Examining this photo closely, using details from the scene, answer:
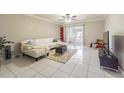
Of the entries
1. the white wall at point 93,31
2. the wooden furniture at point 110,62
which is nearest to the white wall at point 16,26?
the wooden furniture at point 110,62

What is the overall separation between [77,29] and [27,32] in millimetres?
4085

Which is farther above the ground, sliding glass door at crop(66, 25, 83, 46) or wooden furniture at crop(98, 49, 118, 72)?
sliding glass door at crop(66, 25, 83, 46)

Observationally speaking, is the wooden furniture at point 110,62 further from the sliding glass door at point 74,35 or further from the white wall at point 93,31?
the sliding glass door at point 74,35

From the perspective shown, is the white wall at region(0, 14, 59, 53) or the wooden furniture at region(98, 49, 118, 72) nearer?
the wooden furniture at region(98, 49, 118, 72)

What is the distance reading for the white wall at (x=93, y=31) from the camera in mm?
3993

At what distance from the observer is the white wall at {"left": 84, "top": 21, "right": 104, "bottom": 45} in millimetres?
3993

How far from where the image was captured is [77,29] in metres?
5.90

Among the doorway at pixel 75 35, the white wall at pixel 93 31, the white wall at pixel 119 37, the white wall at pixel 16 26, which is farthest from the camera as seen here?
the doorway at pixel 75 35

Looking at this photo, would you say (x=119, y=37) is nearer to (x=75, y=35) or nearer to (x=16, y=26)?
(x=16, y=26)

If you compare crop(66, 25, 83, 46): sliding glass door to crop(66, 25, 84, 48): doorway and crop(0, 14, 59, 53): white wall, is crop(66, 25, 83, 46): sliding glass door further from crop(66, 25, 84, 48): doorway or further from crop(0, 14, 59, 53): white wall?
crop(0, 14, 59, 53): white wall

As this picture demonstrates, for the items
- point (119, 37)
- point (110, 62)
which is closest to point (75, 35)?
point (119, 37)

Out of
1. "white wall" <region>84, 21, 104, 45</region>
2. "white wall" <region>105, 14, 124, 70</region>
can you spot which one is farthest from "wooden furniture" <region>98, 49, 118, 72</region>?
"white wall" <region>84, 21, 104, 45</region>

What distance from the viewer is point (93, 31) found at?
4539mm
